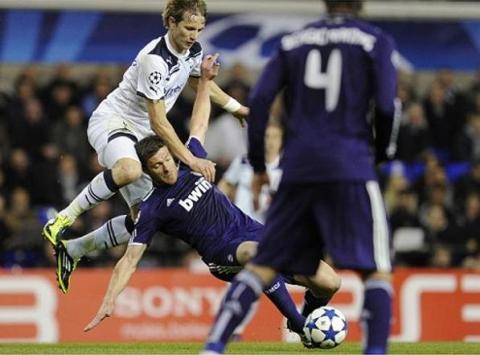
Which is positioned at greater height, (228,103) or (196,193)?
(228,103)

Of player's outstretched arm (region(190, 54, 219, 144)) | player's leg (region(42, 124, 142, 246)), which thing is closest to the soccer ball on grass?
player's outstretched arm (region(190, 54, 219, 144))

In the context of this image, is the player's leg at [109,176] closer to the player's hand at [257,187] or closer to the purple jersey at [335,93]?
the player's hand at [257,187]

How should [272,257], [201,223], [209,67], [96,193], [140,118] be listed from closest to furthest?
1. [272,257]
2. [201,223]
3. [209,67]
4. [96,193]
5. [140,118]

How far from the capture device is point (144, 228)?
36.4 feet

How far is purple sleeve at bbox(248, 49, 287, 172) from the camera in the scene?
8.08 meters

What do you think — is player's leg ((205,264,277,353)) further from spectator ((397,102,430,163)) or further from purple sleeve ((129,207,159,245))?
spectator ((397,102,430,163))

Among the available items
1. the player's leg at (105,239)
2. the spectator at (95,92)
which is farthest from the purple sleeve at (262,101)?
the spectator at (95,92)

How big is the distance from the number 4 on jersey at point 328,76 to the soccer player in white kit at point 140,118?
3.45 metres

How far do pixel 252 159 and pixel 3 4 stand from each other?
12.6 m

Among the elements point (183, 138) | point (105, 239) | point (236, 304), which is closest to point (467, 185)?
point (183, 138)

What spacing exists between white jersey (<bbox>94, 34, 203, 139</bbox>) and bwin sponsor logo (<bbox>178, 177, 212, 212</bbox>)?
0.80 metres

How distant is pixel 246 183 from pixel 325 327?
4.55 metres

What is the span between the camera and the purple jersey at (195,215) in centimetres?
1130

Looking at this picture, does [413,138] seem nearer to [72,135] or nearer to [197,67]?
[72,135]
